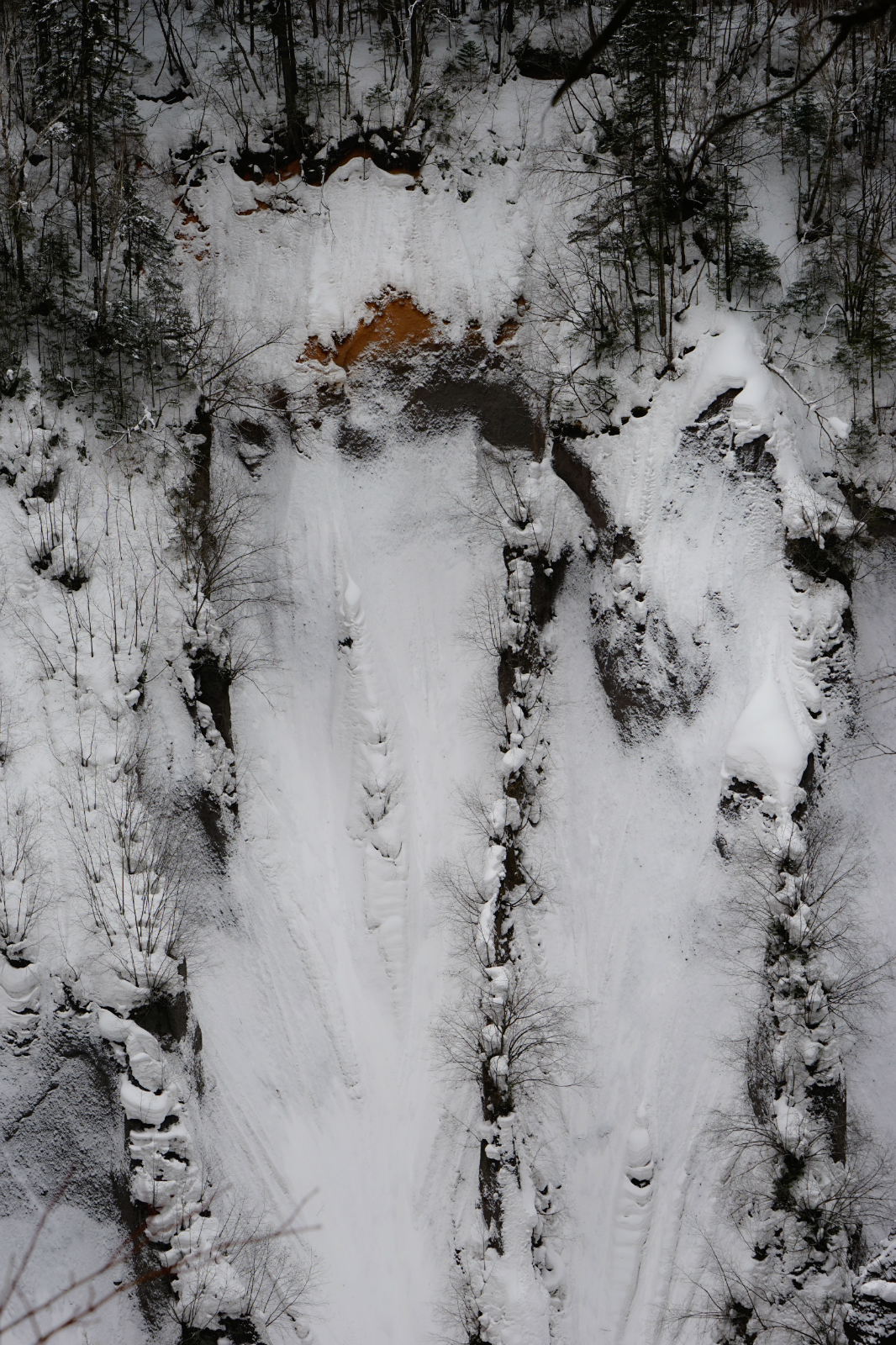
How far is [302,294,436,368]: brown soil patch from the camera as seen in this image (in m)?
27.0

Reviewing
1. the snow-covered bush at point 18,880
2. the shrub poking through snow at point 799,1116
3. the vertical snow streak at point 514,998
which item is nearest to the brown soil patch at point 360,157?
the vertical snow streak at point 514,998

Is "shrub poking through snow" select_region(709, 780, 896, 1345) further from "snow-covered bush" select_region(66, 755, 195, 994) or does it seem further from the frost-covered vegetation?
"snow-covered bush" select_region(66, 755, 195, 994)

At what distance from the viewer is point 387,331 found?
27234 mm

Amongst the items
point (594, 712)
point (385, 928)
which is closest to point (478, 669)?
point (594, 712)

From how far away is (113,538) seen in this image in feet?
79.7

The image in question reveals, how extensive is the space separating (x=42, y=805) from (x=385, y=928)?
8.00 meters

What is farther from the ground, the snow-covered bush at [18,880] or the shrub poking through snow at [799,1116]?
the snow-covered bush at [18,880]

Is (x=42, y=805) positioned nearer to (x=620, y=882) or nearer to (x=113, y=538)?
(x=113, y=538)

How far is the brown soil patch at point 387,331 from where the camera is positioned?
2705 cm

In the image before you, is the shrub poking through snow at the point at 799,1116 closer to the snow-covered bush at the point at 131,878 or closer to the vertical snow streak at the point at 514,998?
the vertical snow streak at the point at 514,998

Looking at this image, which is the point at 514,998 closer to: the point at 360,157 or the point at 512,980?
the point at 512,980

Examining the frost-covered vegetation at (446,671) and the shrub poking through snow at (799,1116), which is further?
the frost-covered vegetation at (446,671)

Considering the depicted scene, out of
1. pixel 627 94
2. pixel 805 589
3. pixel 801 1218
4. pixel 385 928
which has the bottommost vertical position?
pixel 801 1218

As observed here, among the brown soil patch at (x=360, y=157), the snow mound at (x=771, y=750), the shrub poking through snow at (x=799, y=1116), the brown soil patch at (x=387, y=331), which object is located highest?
the brown soil patch at (x=360, y=157)
